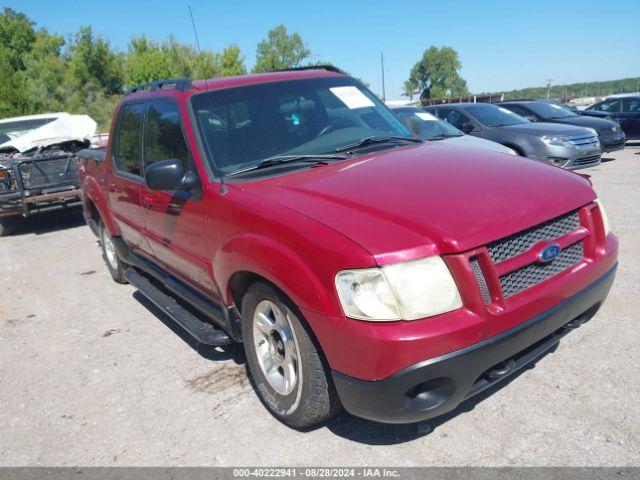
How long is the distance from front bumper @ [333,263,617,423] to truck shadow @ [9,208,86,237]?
9.01 m

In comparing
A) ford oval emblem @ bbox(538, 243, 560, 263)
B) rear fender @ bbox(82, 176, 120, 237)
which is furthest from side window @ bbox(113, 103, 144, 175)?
ford oval emblem @ bbox(538, 243, 560, 263)

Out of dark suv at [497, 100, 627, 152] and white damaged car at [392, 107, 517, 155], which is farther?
dark suv at [497, 100, 627, 152]

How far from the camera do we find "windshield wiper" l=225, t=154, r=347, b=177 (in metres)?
3.30

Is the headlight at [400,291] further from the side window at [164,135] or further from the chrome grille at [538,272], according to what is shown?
the side window at [164,135]

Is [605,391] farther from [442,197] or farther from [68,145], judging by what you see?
[68,145]

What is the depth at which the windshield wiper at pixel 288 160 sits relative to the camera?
3299 mm

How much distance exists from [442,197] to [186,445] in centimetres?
193

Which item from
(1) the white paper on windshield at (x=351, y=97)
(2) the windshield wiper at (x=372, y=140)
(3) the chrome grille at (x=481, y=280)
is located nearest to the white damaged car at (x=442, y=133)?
(1) the white paper on windshield at (x=351, y=97)

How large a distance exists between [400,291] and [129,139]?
3.40m

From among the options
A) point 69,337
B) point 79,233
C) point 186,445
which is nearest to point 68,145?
point 79,233

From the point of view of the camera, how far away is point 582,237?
113 inches

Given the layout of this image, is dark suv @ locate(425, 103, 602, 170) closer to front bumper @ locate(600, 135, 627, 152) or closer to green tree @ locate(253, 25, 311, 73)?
front bumper @ locate(600, 135, 627, 152)

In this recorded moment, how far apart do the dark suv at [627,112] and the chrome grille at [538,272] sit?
593 inches

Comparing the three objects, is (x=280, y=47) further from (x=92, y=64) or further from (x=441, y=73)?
(x=441, y=73)
